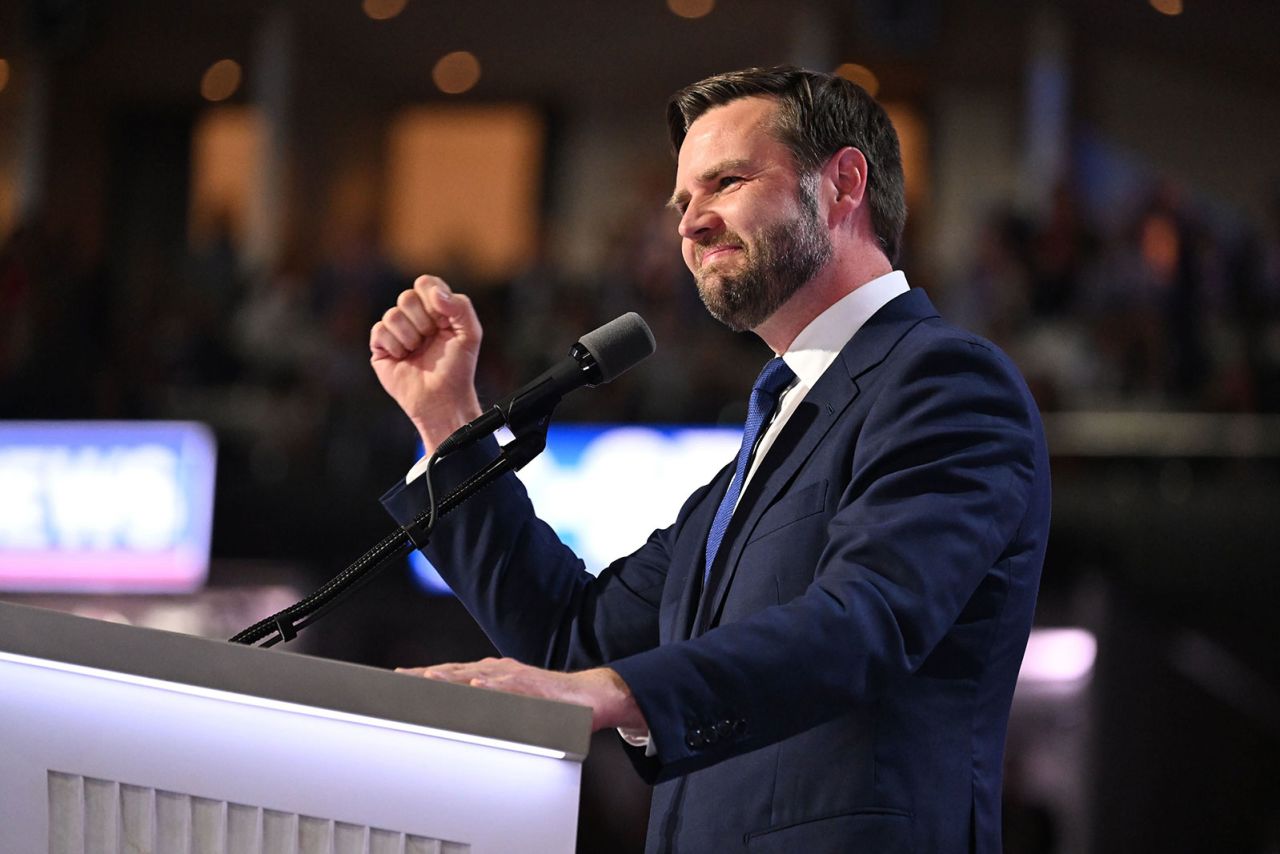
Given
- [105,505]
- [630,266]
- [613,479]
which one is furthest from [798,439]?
[630,266]

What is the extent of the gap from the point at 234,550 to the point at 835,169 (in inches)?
203

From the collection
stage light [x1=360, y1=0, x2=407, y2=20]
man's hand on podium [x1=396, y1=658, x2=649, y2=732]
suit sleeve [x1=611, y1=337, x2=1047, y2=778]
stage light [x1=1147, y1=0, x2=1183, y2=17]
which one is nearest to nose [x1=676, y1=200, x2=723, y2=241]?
suit sleeve [x1=611, y1=337, x2=1047, y2=778]

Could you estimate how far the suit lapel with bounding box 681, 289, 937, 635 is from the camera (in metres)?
1.54

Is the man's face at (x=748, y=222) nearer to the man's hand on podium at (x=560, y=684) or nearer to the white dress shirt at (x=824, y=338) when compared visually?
the white dress shirt at (x=824, y=338)

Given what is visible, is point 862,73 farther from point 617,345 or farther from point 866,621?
point 866,621

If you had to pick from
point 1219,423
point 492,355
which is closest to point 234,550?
point 492,355

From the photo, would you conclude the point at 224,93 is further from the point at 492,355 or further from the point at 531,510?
the point at 531,510

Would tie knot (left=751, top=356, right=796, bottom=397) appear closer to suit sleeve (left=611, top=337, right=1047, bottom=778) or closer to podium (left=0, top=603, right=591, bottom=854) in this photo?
suit sleeve (left=611, top=337, right=1047, bottom=778)

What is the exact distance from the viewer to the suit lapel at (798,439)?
154 cm

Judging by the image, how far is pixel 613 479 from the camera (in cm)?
610

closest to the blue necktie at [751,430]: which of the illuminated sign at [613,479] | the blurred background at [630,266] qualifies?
the blurred background at [630,266]

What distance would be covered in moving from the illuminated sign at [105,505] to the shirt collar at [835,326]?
5179 mm

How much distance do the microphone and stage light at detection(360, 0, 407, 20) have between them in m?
8.20

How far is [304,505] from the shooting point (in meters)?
6.50
